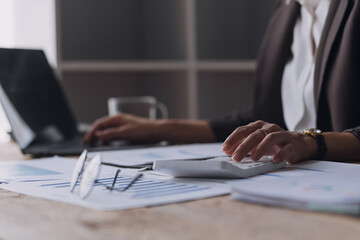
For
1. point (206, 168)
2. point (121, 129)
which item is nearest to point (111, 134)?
point (121, 129)

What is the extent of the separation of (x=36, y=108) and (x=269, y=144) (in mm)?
795

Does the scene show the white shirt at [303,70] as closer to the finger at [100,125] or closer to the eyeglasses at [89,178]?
the finger at [100,125]

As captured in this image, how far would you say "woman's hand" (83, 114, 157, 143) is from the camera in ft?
4.37

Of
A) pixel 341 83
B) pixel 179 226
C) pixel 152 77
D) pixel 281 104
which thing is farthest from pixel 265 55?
pixel 152 77

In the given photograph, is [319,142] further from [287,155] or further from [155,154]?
[155,154]

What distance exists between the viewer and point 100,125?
4.41 ft

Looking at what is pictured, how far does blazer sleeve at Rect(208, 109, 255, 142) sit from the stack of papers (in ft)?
2.54

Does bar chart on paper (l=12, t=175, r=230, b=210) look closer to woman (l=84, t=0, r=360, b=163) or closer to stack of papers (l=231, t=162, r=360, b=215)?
stack of papers (l=231, t=162, r=360, b=215)

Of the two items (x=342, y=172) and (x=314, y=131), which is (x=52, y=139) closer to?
(x=314, y=131)

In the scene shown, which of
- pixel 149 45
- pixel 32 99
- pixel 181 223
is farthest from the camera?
pixel 149 45

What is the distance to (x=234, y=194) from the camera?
2.02ft

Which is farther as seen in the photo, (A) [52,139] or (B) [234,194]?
(A) [52,139]

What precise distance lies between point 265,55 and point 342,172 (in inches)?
37.1

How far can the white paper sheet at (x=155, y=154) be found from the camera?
3.14 feet
